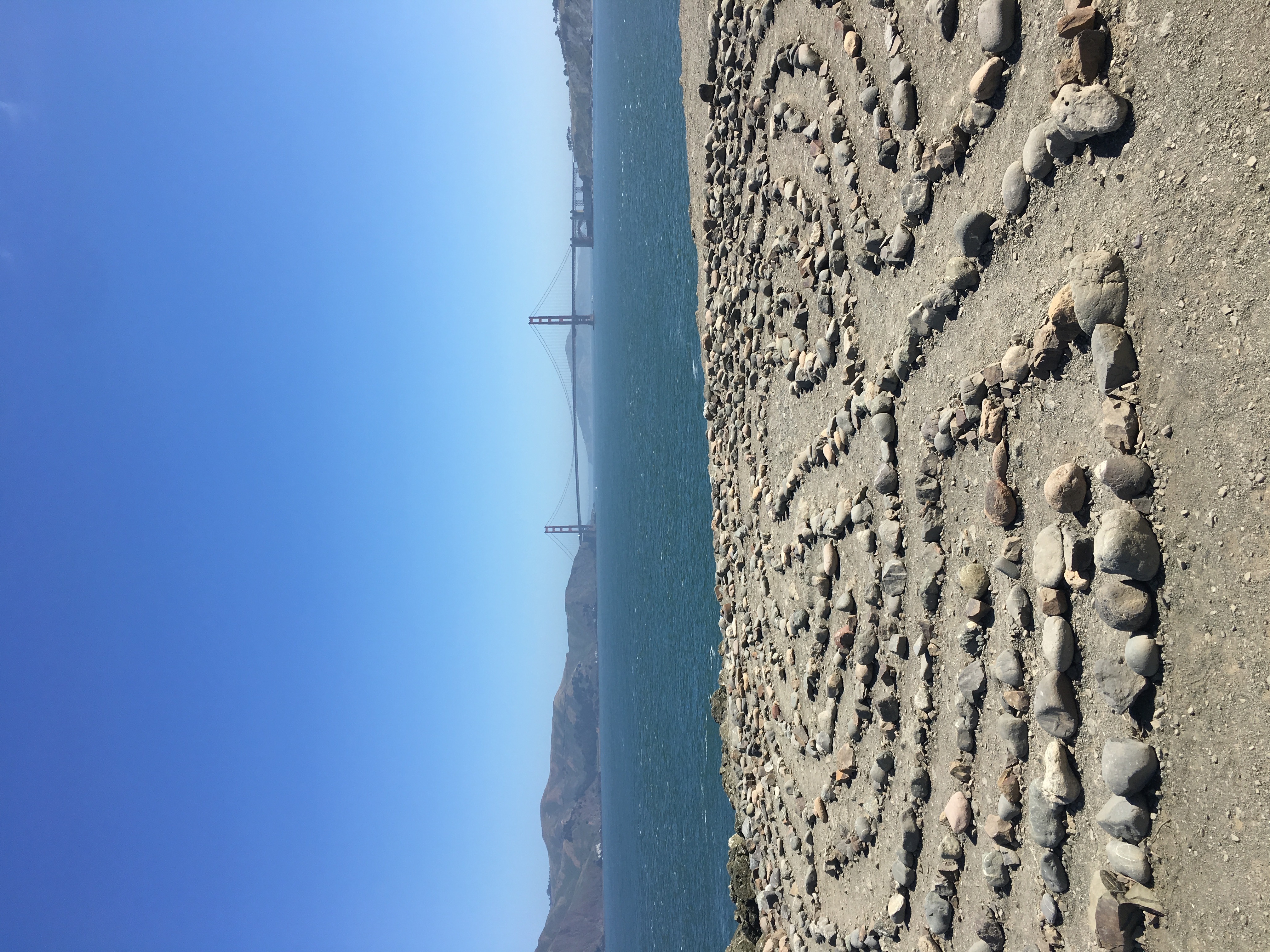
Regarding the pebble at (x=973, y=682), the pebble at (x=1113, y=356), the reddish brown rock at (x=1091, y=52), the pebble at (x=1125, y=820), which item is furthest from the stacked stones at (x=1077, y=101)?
the pebble at (x=1125, y=820)

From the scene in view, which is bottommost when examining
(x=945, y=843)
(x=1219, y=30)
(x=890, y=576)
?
(x=945, y=843)

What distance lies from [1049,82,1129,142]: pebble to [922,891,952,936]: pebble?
1766 mm

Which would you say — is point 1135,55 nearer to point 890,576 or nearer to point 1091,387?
point 1091,387

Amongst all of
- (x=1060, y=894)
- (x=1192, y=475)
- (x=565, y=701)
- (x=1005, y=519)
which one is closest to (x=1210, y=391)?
(x=1192, y=475)

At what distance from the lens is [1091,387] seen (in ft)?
5.13

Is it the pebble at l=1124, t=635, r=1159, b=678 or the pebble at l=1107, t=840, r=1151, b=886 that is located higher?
the pebble at l=1124, t=635, r=1159, b=678

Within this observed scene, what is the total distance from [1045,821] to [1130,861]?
0.64 feet

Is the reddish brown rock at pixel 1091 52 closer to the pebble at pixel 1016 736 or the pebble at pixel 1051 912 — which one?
the pebble at pixel 1016 736

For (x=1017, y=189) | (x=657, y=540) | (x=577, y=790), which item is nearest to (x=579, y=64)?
(x=657, y=540)

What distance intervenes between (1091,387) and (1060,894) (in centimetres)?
101

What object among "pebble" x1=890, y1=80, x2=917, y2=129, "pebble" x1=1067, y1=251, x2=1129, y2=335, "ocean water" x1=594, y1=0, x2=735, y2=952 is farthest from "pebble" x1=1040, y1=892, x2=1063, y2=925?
"ocean water" x1=594, y1=0, x2=735, y2=952

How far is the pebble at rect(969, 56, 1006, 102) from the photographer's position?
1.74 metres

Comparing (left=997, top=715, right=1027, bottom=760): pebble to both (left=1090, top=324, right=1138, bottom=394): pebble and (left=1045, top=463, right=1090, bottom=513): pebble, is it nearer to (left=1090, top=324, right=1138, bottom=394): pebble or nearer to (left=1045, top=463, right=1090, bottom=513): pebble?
(left=1045, top=463, right=1090, bottom=513): pebble

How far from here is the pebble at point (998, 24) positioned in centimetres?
168
